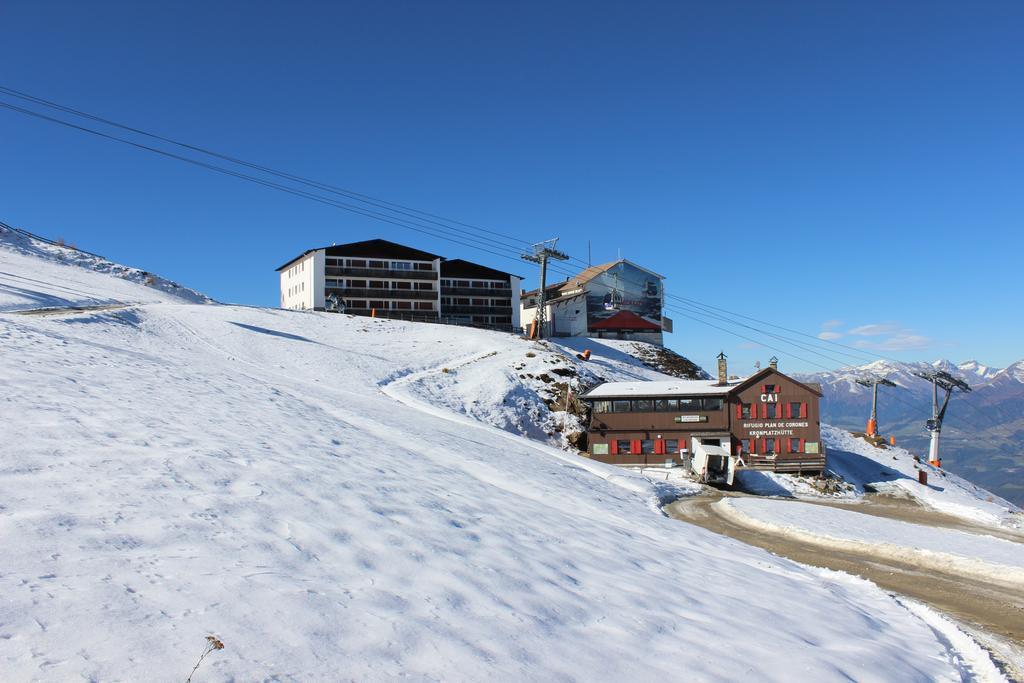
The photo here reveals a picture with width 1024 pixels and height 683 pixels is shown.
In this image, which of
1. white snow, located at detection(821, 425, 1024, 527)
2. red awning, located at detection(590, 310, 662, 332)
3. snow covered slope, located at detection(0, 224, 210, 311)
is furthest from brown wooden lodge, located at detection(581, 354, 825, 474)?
red awning, located at detection(590, 310, 662, 332)

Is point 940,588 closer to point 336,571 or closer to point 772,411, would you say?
point 336,571

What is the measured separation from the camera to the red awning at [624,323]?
92.2 m

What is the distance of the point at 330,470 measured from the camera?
40.4ft

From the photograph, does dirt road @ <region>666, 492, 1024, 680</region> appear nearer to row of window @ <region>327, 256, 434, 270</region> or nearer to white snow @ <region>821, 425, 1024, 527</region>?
white snow @ <region>821, 425, 1024, 527</region>

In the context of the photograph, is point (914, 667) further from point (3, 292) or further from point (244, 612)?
point (3, 292)

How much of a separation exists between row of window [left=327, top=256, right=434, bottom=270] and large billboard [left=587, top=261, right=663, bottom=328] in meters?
25.8

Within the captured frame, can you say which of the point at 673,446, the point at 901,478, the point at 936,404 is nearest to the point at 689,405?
the point at 673,446

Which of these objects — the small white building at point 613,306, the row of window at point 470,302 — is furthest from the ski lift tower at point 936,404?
the row of window at point 470,302

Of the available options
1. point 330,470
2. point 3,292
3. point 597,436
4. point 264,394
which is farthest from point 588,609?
point 3,292

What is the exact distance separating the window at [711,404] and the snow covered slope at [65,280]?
4783 centimetres

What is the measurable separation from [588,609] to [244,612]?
4.42 m

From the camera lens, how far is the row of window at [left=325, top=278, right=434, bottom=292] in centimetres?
7994

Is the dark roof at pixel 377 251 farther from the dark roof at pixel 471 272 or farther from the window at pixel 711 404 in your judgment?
the window at pixel 711 404

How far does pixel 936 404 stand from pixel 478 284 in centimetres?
5836
